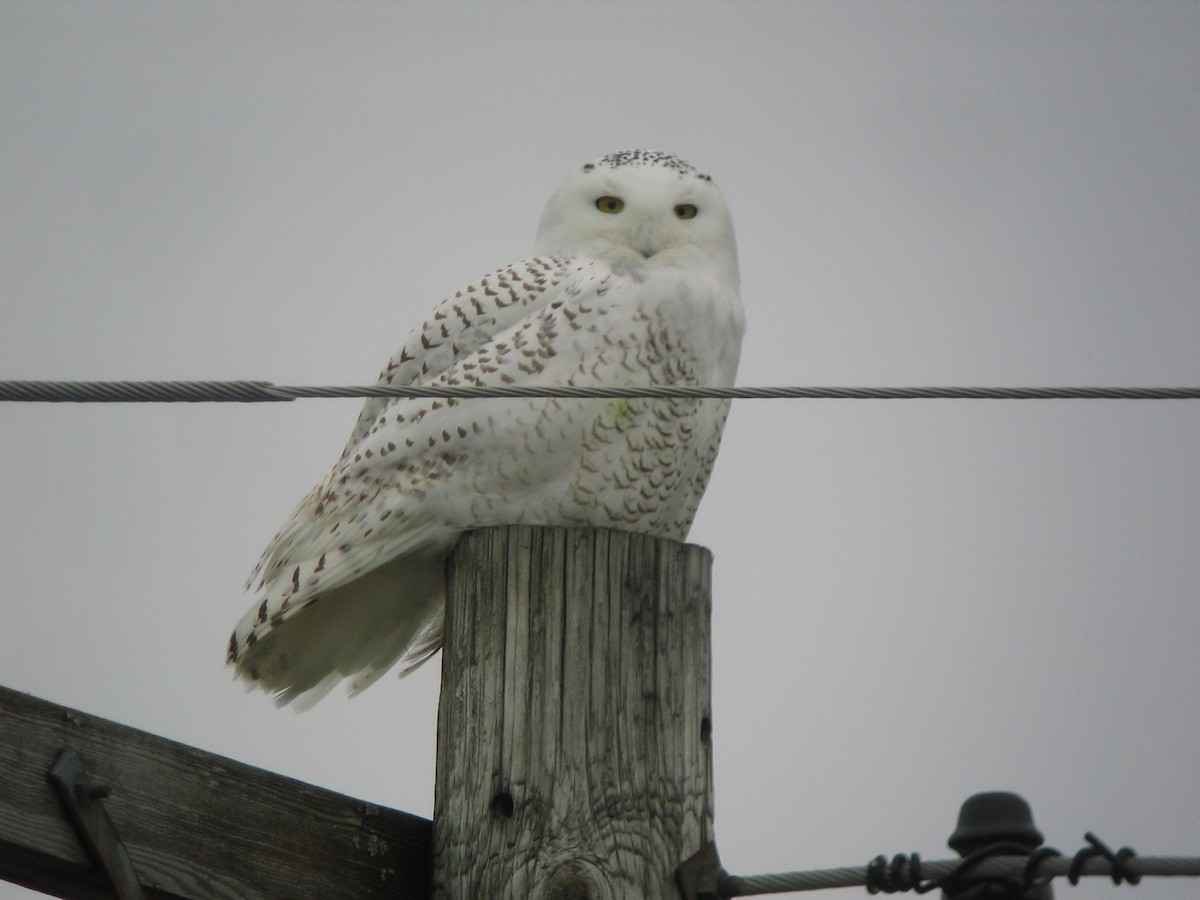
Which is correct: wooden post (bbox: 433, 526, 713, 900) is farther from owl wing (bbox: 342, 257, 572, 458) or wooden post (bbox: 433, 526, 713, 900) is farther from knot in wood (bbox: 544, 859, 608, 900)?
owl wing (bbox: 342, 257, 572, 458)

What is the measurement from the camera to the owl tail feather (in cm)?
366

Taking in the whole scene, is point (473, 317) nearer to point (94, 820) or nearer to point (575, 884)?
point (575, 884)

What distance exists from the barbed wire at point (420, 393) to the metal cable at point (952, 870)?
751 millimetres

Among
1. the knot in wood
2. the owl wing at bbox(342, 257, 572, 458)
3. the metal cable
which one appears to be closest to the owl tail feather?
the owl wing at bbox(342, 257, 572, 458)

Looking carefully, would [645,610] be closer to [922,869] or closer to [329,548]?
[922,869]

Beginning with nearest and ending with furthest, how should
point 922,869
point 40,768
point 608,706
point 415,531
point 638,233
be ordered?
point 40,768 → point 922,869 → point 608,706 → point 415,531 → point 638,233

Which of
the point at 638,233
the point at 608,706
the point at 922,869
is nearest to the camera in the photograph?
the point at 922,869

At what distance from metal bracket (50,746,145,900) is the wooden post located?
50 cm

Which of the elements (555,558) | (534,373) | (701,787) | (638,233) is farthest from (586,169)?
(701,787)

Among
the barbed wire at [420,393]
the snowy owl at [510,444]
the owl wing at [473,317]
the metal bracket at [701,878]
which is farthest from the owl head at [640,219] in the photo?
the metal bracket at [701,878]

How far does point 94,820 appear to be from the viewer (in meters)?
2.27

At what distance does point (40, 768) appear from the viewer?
2.22m

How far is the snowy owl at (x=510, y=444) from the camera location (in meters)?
3.63

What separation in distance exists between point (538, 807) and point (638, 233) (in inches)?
74.2
